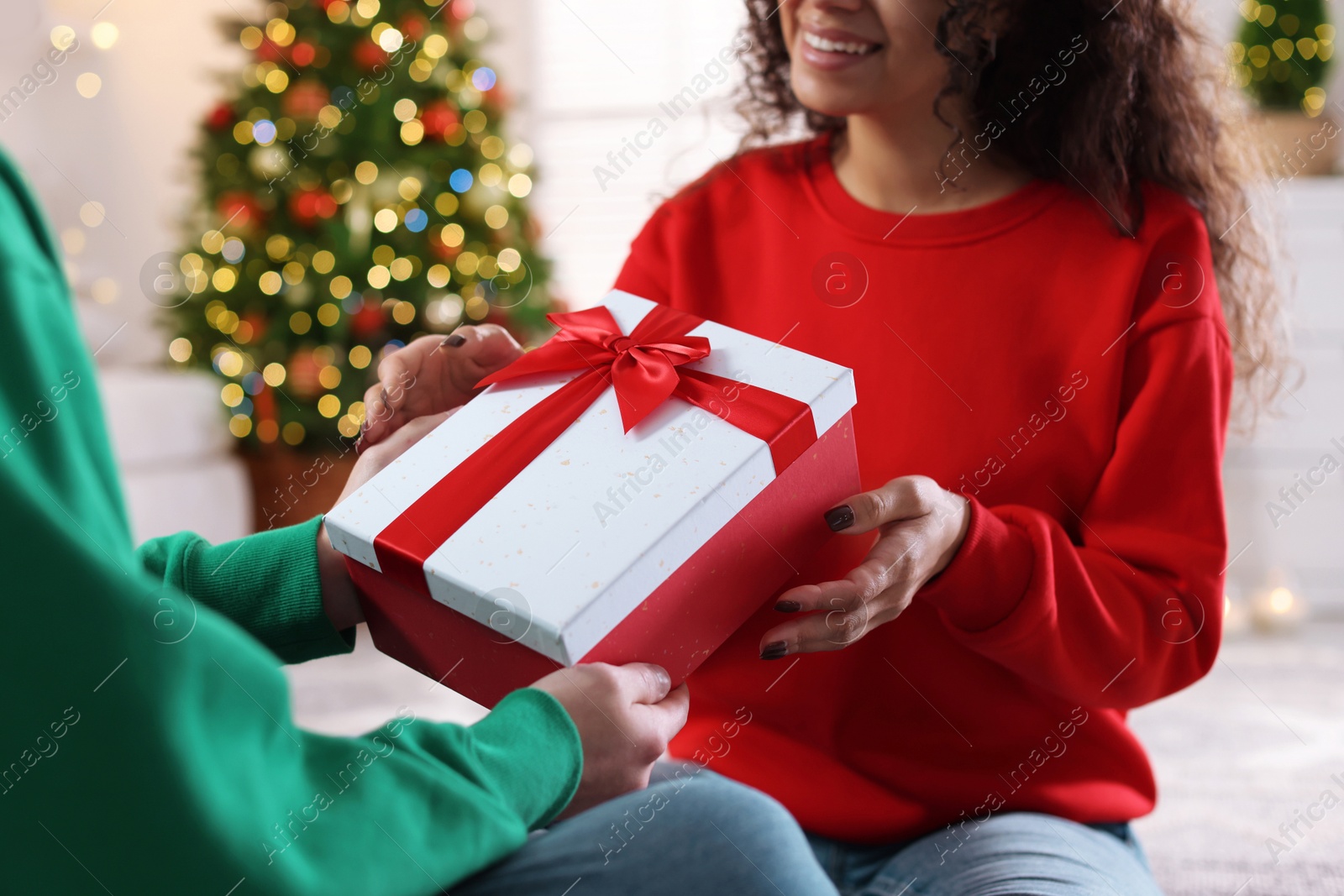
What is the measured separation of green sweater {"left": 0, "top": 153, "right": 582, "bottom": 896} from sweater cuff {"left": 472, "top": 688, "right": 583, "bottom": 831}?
49mm

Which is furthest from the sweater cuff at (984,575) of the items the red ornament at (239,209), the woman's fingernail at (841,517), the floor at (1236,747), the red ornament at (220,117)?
the red ornament at (220,117)

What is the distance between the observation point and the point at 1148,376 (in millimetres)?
857

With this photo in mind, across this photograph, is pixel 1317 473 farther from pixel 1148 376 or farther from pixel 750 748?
pixel 750 748

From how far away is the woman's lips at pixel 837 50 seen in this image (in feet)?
2.92

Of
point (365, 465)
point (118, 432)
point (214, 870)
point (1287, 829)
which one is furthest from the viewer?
point (118, 432)

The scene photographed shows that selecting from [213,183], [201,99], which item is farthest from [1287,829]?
[201,99]

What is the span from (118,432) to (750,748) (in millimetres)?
1971

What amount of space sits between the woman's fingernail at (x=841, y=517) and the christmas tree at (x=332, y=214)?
2039 millimetres

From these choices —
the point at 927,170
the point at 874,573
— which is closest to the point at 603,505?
the point at 874,573

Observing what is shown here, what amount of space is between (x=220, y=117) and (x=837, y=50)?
2.18 metres

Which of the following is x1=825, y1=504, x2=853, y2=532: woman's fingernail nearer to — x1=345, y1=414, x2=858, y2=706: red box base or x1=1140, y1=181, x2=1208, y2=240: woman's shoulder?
x1=345, y1=414, x2=858, y2=706: red box base

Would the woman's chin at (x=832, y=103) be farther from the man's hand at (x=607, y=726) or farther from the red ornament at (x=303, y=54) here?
the red ornament at (x=303, y=54)

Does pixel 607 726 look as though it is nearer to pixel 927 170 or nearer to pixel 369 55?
pixel 927 170

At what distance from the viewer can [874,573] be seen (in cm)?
68
